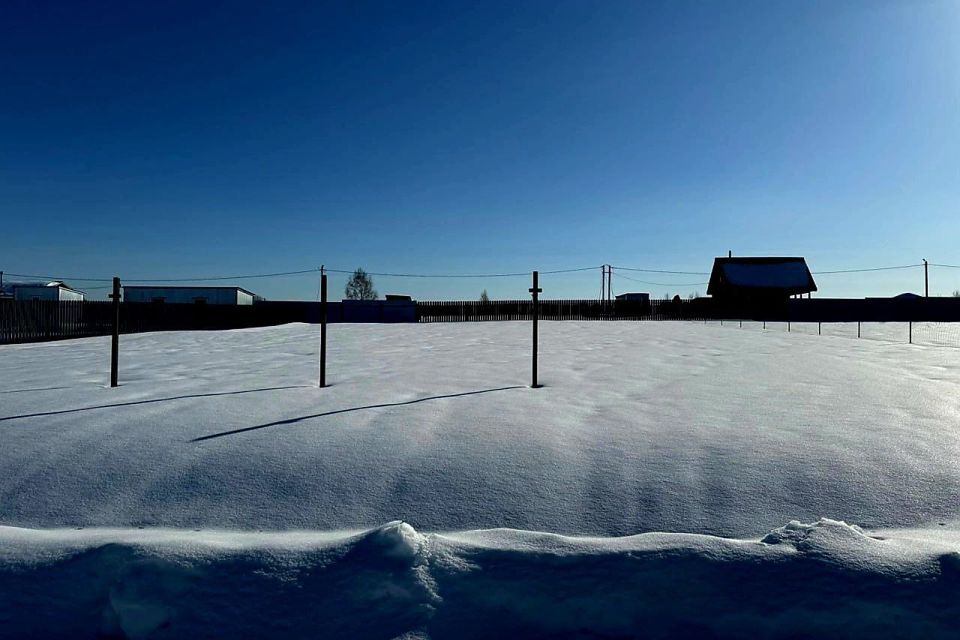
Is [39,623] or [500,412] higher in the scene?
[500,412]

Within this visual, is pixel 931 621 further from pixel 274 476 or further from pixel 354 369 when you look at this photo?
pixel 354 369

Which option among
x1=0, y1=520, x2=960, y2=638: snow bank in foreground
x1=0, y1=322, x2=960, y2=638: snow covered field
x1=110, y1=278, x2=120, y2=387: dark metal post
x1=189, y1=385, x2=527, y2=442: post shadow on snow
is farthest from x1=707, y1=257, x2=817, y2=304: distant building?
x1=0, y1=520, x2=960, y2=638: snow bank in foreground

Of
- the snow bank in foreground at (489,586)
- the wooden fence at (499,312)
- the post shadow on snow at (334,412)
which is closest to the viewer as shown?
the snow bank in foreground at (489,586)

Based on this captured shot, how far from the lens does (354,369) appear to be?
25.4 ft

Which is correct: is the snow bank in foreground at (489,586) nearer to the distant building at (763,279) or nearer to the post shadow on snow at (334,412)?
the post shadow on snow at (334,412)

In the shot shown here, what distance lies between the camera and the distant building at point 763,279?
3491 centimetres

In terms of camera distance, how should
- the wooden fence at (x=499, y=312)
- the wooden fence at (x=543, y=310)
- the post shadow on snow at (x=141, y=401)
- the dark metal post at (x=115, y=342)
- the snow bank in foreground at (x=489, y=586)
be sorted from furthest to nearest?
the wooden fence at (x=543, y=310) < the wooden fence at (x=499, y=312) < the dark metal post at (x=115, y=342) < the post shadow on snow at (x=141, y=401) < the snow bank in foreground at (x=489, y=586)

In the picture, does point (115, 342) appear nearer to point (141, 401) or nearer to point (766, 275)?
point (141, 401)

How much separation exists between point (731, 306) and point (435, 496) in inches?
1405

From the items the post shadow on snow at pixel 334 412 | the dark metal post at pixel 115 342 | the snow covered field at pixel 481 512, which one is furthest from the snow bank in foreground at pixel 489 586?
the dark metal post at pixel 115 342

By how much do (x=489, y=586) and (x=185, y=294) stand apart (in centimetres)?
4076

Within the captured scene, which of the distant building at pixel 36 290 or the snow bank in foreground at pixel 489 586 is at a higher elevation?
the distant building at pixel 36 290

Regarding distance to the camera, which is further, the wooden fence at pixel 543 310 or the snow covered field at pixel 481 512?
the wooden fence at pixel 543 310

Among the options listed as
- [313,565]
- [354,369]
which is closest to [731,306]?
[354,369]
